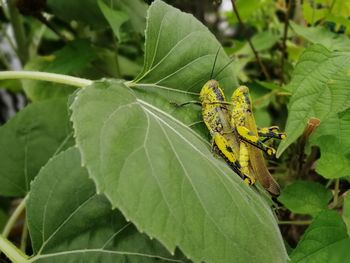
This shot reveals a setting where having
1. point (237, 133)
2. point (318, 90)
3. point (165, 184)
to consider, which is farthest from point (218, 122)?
point (165, 184)

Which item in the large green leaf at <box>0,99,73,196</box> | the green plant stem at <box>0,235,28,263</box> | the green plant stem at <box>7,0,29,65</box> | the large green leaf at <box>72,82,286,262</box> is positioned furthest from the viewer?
the green plant stem at <box>7,0,29,65</box>

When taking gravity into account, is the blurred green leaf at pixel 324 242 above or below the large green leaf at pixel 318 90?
below

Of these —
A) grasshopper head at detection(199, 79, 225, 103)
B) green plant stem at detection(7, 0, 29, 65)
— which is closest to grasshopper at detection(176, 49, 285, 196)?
grasshopper head at detection(199, 79, 225, 103)

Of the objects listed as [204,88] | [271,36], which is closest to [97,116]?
[204,88]

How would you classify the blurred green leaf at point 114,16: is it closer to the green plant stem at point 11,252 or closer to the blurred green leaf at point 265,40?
the blurred green leaf at point 265,40

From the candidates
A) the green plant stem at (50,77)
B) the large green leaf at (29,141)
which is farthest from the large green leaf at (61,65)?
the green plant stem at (50,77)

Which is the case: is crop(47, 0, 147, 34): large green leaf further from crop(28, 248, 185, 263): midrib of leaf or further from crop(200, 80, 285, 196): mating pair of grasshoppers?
crop(28, 248, 185, 263): midrib of leaf

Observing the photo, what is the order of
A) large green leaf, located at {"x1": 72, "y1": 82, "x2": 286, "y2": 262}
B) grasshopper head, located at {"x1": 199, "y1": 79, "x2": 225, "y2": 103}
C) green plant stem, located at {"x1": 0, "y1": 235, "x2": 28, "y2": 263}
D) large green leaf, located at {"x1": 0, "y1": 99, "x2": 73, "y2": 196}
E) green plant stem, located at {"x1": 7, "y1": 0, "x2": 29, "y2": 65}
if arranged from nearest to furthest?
large green leaf, located at {"x1": 72, "y1": 82, "x2": 286, "y2": 262} < green plant stem, located at {"x1": 0, "y1": 235, "x2": 28, "y2": 263} < grasshopper head, located at {"x1": 199, "y1": 79, "x2": 225, "y2": 103} < large green leaf, located at {"x1": 0, "y1": 99, "x2": 73, "y2": 196} < green plant stem, located at {"x1": 7, "y1": 0, "x2": 29, "y2": 65}
